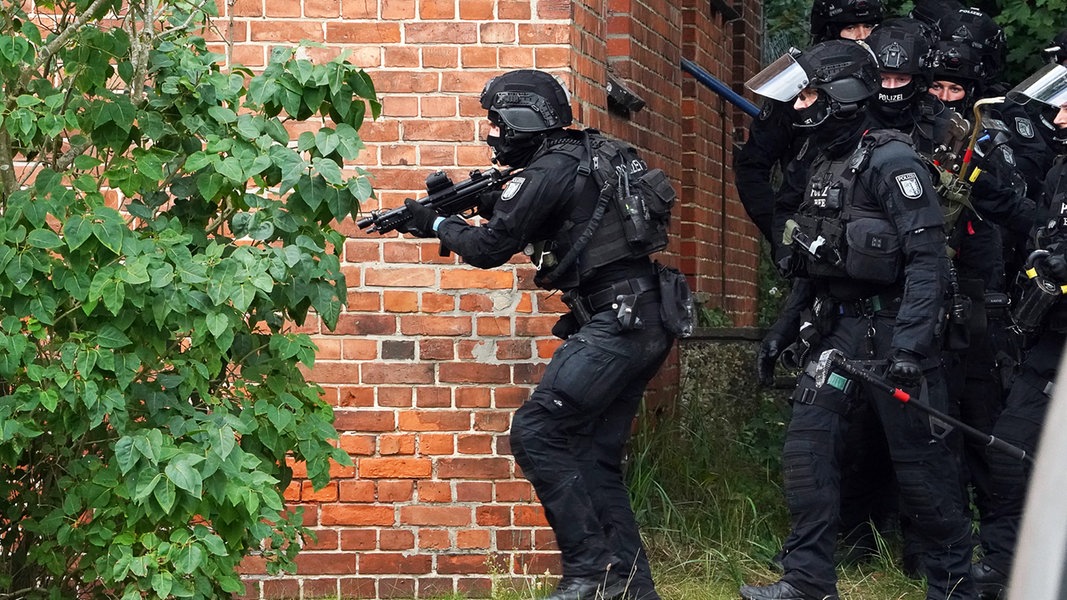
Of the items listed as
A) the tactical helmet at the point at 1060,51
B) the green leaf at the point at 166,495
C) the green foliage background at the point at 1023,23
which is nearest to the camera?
the green leaf at the point at 166,495

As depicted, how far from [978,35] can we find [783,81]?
1.93 m

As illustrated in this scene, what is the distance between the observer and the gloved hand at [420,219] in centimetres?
500

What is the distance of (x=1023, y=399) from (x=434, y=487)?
7.66 feet

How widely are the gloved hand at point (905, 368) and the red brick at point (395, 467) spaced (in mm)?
1811

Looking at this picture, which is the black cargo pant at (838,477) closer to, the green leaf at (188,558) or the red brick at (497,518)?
the red brick at (497,518)

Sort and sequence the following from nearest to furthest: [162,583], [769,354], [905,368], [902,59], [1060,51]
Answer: [162,583], [905,368], [902,59], [769,354], [1060,51]

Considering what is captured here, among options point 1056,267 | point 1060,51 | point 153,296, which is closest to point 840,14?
point 1060,51

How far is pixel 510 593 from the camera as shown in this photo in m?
5.38

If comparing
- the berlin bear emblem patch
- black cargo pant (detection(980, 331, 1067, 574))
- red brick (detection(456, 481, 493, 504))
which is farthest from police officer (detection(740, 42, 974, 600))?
red brick (detection(456, 481, 493, 504))

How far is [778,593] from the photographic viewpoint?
5.04m

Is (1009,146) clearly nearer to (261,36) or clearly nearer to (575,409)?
(575,409)

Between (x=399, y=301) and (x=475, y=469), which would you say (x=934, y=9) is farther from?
(x=475, y=469)

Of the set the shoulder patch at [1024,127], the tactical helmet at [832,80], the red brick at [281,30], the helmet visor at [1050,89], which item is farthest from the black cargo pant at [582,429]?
the shoulder patch at [1024,127]

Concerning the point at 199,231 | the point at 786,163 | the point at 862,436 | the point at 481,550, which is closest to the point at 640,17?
the point at 786,163
